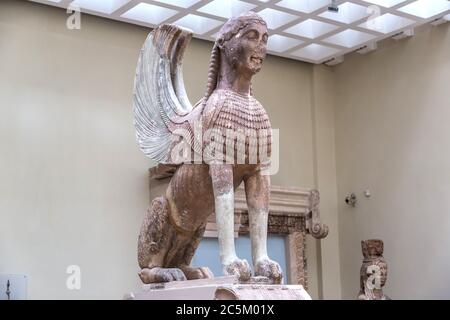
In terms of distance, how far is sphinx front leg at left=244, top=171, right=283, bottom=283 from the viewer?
4418 mm

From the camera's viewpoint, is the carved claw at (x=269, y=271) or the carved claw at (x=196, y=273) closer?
the carved claw at (x=269, y=271)

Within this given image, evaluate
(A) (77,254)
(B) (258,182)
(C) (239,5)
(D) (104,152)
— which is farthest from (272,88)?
(B) (258,182)

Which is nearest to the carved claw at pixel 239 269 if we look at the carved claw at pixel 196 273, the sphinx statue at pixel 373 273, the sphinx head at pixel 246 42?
the carved claw at pixel 196 273

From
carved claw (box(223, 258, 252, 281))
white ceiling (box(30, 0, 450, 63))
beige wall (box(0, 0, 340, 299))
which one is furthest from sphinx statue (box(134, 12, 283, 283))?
white ceiling (box(30, 0, 450, 63))

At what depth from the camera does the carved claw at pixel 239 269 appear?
13.9ft

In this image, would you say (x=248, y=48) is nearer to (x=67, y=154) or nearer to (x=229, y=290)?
(x=229, y=290)

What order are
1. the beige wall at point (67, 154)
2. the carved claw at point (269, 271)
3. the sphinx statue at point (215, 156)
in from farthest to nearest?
the beige wall at point (67, 154)
the sphinx statue at point (215, 156)
the carved claw at point (269, 271)

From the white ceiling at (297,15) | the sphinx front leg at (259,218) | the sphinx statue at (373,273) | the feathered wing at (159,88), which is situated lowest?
the sphinx statue at (373,273)

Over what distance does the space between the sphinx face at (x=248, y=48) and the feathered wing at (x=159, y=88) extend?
60 cm

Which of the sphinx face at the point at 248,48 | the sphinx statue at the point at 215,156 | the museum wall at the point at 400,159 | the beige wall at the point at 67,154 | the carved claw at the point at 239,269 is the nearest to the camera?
the carved claw at the point at 239,269

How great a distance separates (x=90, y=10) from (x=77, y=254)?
2.96 meters

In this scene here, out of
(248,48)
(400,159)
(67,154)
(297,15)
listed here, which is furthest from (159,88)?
(400,159)

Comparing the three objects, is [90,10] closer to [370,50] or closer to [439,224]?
[370,50]

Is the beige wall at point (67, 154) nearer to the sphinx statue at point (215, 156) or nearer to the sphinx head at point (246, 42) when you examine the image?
the sphinx statue at point (215, 156)
